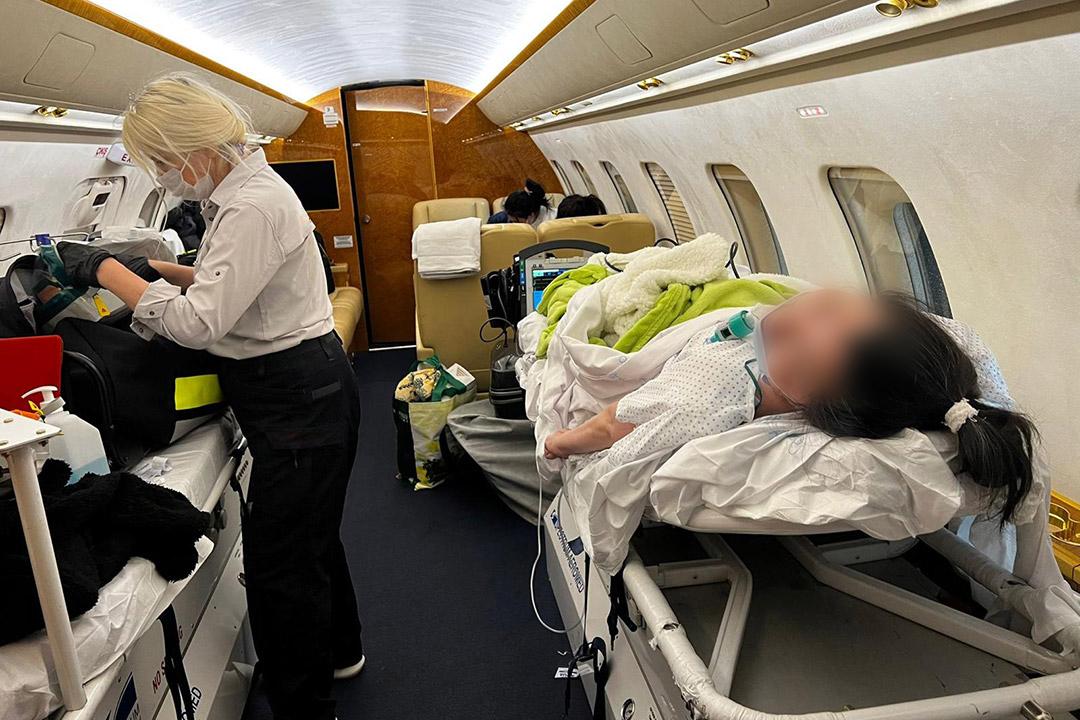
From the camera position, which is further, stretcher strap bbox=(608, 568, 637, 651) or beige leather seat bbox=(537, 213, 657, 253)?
beige leather seat bbox=(537, 213, 657, 253)

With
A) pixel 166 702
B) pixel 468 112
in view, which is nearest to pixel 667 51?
pixel 166 702

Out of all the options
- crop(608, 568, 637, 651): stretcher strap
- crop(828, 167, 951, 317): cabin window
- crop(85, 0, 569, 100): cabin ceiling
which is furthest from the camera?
crop(85, 0, 569, 100): cabin ceiling

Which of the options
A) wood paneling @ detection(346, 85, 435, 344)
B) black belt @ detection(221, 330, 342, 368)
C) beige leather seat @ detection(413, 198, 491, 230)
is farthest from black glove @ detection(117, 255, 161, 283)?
wood paneling @ detection(346, 85, 435, 344)

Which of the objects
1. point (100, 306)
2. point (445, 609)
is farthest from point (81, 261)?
point (445, 609)

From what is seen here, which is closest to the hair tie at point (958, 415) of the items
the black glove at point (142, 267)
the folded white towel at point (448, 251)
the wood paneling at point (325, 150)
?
the black glove at point (142, 267)

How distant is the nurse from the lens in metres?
2.12

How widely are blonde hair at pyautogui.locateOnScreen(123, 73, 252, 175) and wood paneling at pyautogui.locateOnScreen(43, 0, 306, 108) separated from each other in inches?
24.0

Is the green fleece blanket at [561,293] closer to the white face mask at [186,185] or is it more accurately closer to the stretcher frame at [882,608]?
the stretcher frame at [882,608]

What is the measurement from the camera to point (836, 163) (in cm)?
319

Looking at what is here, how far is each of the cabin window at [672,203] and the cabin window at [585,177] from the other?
2.10 m

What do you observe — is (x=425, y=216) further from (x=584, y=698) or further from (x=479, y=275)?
(x=584, y=698)

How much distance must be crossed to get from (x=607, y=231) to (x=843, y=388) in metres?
3.91

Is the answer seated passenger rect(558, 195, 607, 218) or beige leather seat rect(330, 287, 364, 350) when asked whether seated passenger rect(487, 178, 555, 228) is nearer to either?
seated passenger rect(558, 195, 607, 218)

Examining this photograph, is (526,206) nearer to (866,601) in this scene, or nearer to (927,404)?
(866,601)
